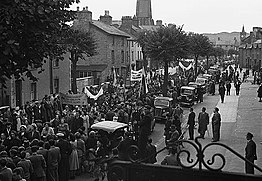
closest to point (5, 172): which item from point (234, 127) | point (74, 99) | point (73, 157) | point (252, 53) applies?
point (73, 157)

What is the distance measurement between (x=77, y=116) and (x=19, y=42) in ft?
33.0

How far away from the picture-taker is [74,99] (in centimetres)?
2247

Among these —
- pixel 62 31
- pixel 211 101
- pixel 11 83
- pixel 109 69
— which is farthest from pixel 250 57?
pixel 62 31

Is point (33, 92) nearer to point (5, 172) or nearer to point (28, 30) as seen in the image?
point (5, 172)

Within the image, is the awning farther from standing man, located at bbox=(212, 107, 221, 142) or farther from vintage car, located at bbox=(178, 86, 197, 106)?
standing man, located at bbox=(212, 107, 221, 142)

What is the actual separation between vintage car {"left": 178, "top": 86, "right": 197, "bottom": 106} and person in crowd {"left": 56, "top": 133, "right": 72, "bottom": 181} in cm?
2143

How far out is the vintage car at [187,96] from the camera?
1353 inches

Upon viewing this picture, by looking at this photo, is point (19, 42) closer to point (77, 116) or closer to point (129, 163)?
point (129, 163)

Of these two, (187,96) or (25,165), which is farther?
(187,96)

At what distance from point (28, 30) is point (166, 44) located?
29.7 m

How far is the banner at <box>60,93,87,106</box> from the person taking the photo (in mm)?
22173

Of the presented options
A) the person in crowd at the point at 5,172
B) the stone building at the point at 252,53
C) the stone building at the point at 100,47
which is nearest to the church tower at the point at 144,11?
the stone building at the point at 252,53

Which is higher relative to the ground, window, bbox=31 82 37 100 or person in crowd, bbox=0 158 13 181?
window, bbox=31 82 37 100

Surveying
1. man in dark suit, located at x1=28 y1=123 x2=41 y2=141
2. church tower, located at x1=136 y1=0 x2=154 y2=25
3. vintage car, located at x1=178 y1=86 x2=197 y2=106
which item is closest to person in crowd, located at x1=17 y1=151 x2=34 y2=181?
man in dark suit, located at x1=28 y1=123 x2=41 y2=141
